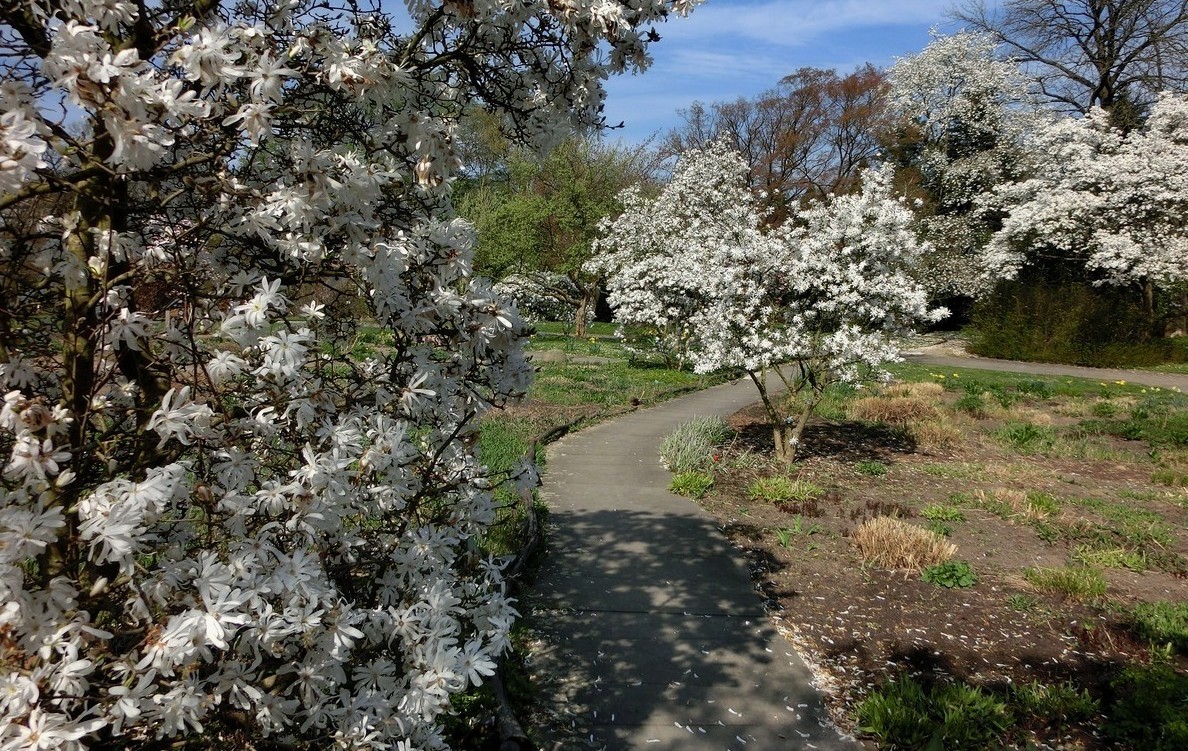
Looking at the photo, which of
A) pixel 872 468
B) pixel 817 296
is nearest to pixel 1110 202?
pixel 872 468

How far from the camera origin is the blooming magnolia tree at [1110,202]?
23.4 metres

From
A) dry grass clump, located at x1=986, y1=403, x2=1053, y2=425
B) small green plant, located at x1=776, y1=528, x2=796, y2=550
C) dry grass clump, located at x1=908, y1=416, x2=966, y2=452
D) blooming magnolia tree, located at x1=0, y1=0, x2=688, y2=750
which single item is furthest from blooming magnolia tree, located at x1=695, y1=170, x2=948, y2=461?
blooming magnolia tree, located at x1=0, y1=0, x2=688, y2=750

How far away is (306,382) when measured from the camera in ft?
6.87

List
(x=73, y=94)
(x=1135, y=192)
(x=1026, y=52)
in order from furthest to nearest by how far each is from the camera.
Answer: (x=1026, y=52), (x=1135, y=192), (x=73, y=94)

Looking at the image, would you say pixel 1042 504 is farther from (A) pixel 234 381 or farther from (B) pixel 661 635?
(A) pixel 234 381

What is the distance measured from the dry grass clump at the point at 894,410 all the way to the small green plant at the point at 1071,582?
649 centimetres

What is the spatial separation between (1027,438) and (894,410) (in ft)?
6.95

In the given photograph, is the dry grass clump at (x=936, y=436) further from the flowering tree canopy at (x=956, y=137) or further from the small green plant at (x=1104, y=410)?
the flowering tree canopy at (x=956, y=137)

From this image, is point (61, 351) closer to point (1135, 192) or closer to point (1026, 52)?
point (1135, 192)

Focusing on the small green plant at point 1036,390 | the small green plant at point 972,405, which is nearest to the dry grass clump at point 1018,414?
the small green plant at point 972,405

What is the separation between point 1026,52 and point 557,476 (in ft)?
111

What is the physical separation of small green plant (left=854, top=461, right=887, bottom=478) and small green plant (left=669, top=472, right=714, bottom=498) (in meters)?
2.36

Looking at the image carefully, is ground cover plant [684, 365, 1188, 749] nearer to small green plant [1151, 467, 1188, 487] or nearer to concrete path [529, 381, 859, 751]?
small green plant [1151, 467, 1188, 487]

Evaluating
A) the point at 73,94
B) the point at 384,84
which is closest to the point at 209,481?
the point at 73,94
